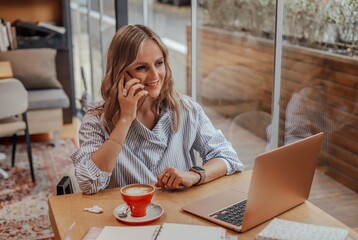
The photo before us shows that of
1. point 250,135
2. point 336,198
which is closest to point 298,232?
point 336,198

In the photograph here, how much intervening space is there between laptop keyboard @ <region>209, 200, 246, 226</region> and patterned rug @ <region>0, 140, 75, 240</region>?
125cm

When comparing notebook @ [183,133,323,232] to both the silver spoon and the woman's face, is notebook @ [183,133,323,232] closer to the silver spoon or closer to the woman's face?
the silver spoon

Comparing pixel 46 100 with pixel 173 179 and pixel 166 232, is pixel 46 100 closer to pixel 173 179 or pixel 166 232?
pixel 173 179

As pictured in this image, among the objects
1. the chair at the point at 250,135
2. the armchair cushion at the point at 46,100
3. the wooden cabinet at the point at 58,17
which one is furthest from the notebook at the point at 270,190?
the wooden cabinet at the point at 58,17

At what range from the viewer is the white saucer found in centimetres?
138

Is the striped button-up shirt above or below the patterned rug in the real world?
above

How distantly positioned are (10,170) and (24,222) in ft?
3.36

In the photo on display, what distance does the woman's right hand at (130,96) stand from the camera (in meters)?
1.70

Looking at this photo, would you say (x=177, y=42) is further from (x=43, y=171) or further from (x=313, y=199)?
(x=313, y=199)

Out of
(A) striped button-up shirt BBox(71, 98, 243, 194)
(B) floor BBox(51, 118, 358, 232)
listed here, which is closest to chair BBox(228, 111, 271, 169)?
(B) floor BBox(51, 118, 358, 232)

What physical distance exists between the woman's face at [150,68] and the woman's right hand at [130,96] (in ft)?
0.12

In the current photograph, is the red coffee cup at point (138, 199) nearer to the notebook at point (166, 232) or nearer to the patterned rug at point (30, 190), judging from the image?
the notebook at point (166, 232)

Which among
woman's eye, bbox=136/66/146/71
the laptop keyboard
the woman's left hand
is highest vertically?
woman's eye, bbox=136/66/146/71

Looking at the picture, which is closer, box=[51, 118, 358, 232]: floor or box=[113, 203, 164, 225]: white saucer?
box=[113, 203, 164, 225]: white saucer
